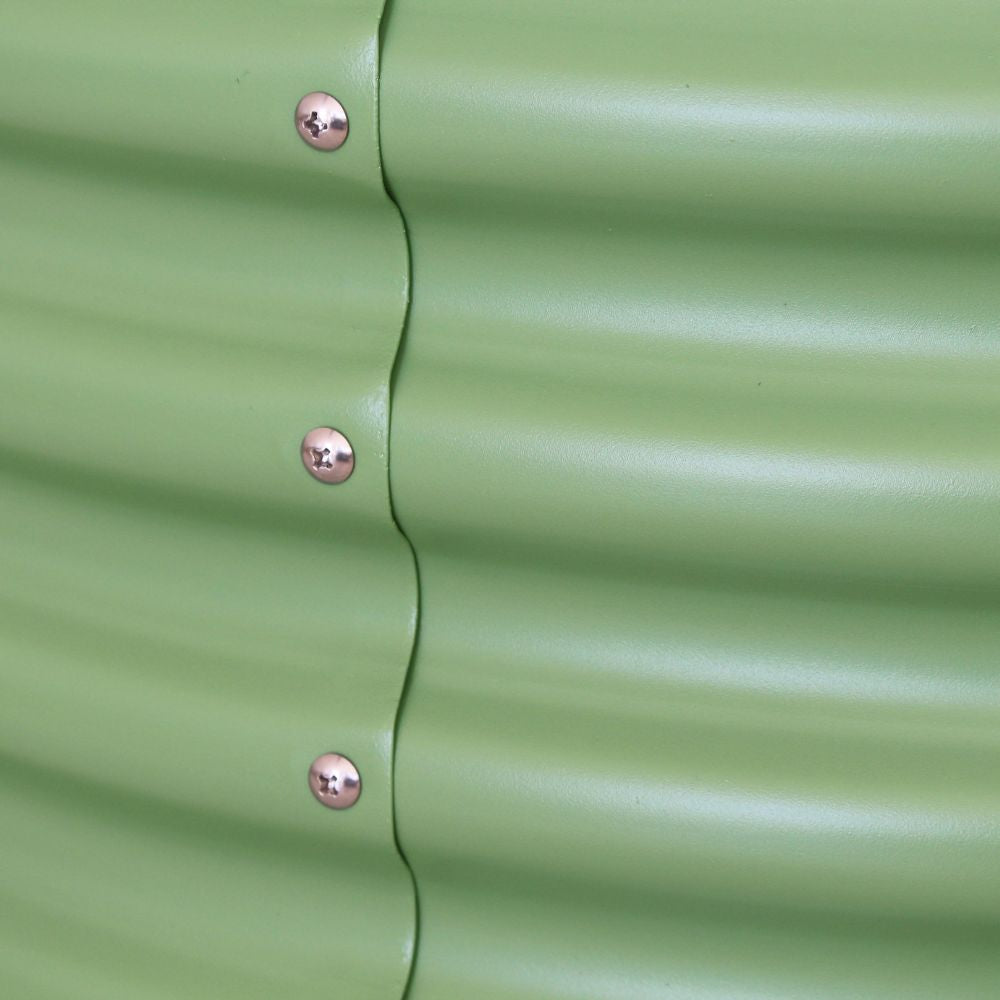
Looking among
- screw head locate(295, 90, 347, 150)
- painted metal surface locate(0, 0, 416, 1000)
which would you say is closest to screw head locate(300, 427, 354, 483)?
painted metal surface locate(0, 0, 416, 1000)

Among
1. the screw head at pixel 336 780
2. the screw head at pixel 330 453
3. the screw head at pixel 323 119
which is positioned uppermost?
the screw head at pixel 323 119

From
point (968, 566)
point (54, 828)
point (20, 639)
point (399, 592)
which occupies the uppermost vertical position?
point (968, 566)

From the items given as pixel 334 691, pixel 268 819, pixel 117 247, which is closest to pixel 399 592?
pixel 334 691

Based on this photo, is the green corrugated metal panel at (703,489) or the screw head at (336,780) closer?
the green corrugated metal panel at (703,489)

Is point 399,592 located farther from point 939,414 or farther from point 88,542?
point 939,414

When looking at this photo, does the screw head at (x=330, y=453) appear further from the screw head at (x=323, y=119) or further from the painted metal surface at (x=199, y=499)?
the screw head at (x=323, y=119)

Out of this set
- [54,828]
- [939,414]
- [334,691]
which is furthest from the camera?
[54,828]

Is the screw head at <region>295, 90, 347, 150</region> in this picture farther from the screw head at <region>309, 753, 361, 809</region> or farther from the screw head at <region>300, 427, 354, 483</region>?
the screw head at <region>309, 753, 361, 809</region>

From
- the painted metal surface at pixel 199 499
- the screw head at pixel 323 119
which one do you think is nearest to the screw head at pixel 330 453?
the painted metal surface at pixel 199 499
